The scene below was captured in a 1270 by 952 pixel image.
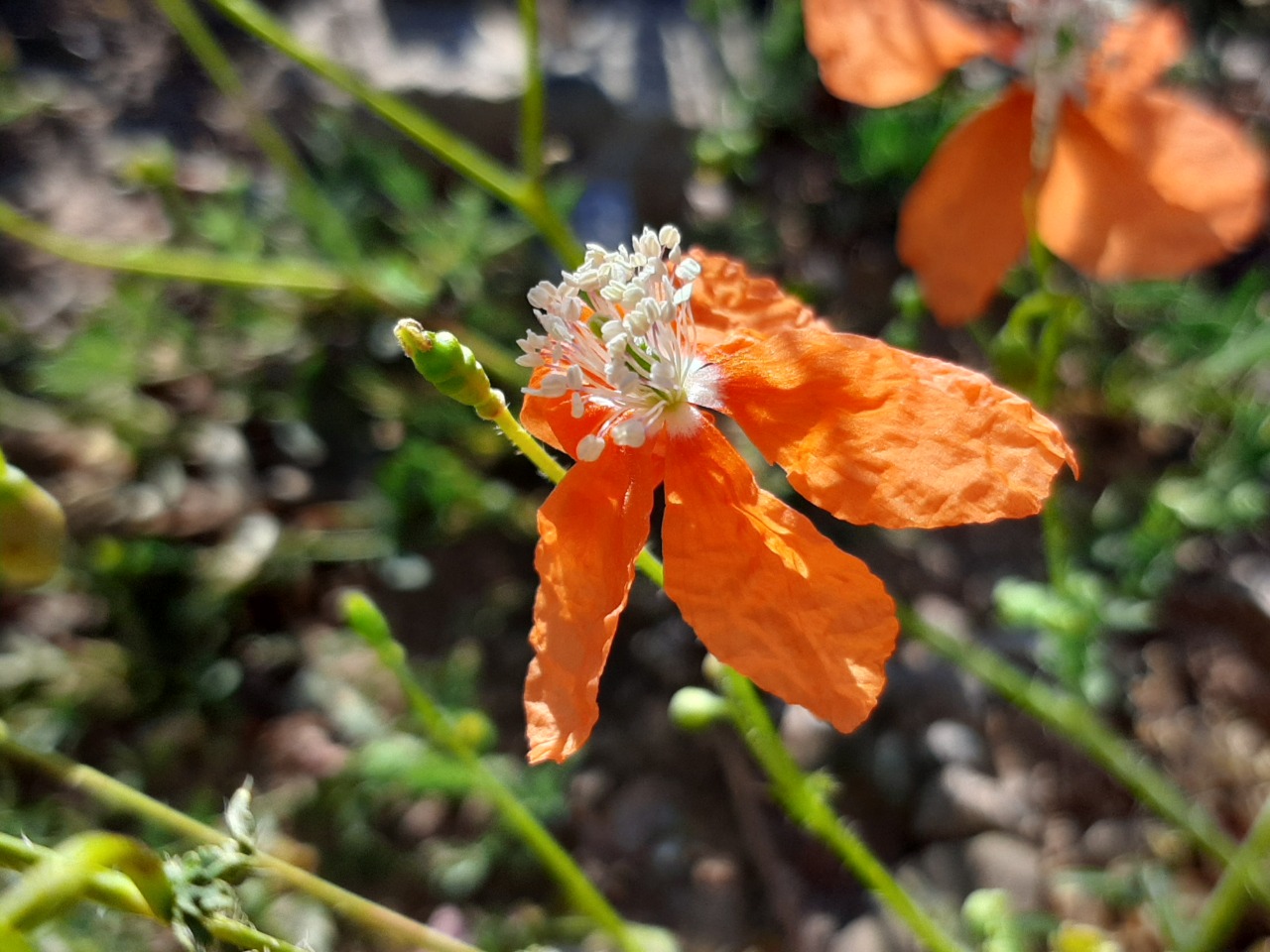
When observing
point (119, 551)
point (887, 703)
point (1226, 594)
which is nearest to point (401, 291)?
point (119, 551)

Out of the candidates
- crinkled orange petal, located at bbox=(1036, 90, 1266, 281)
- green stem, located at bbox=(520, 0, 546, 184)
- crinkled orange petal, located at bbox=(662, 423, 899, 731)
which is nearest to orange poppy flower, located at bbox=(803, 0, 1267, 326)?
crinkled orange petal, located at bbox=(1036, 90, 1266, 281)

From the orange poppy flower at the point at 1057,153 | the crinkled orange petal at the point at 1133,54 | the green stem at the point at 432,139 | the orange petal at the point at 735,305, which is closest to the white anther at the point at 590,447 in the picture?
the orange petal at the point at 735,305

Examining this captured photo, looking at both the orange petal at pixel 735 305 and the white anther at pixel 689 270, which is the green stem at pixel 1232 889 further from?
the white anther at pixel 689 270

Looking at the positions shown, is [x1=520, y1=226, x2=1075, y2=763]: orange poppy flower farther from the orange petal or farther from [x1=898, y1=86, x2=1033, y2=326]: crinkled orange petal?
[x1=898, y1=86, x2=1033, y2=326]: crinkled orange petal

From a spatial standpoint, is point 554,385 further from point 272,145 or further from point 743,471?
point 272,145

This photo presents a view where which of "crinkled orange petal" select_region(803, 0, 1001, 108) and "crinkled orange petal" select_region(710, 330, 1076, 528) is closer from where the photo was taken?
"crinkled orange petal" select_region(710, 330, 1076, 528)

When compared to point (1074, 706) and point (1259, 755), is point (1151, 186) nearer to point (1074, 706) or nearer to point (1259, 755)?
point (1074, 706)
